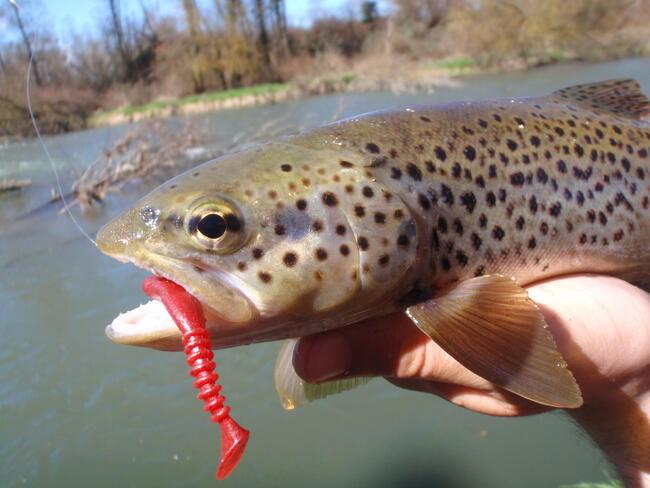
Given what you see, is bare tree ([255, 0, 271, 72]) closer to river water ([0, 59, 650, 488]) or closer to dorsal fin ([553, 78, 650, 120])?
river water ([0, 59, 650, 488])

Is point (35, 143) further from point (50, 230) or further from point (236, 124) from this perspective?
point (50, 230)

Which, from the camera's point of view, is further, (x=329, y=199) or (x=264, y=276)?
(x=329, y=199)

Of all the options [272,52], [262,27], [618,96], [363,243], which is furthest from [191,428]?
[262,27]

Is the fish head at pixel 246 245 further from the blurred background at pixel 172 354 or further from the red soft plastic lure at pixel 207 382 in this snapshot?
the blurred background at pixel 172 354

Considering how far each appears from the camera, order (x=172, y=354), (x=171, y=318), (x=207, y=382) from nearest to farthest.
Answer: (x=207, y=382), (x=171, y=318), (x=172, y=354)

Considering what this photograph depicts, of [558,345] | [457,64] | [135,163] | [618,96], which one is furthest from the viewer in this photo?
[457,64]

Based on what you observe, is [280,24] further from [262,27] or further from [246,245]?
[246,245]

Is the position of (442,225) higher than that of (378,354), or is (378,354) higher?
(442,225)

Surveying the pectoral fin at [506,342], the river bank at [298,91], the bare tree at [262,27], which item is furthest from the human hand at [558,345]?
the bare tree at [262,27]
